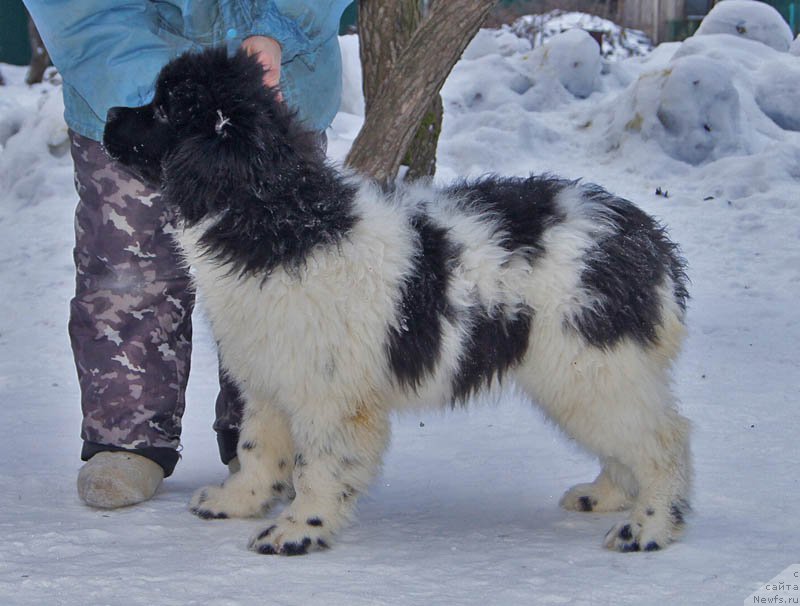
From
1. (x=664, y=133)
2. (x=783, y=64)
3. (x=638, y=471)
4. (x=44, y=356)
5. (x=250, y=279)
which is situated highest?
(x=783, y=64)

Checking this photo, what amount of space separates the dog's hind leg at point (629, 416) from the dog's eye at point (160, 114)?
131 cm

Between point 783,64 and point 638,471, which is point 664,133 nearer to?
point 783,64

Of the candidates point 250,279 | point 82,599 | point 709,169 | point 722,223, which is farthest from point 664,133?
point 82,599

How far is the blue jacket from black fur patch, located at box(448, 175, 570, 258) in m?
0.66

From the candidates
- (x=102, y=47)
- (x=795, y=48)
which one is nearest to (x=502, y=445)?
(x=102, y=47)

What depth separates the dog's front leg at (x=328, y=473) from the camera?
329 cm

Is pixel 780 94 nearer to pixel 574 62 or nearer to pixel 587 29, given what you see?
pixel 574 62

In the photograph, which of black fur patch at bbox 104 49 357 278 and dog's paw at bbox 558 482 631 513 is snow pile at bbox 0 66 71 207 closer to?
black fur patch at bbox 104 49 357 278

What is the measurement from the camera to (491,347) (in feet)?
11.0

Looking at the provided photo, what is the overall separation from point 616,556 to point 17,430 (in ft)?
9.15

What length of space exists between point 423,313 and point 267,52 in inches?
40.3

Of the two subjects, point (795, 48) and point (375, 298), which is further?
point (795, 48)

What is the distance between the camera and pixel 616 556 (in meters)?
3.23

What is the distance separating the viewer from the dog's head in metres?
3.16
